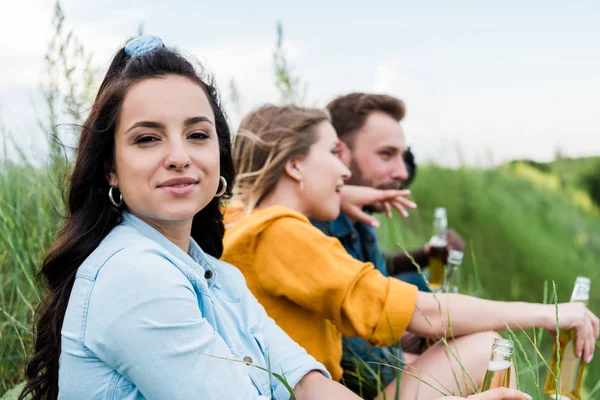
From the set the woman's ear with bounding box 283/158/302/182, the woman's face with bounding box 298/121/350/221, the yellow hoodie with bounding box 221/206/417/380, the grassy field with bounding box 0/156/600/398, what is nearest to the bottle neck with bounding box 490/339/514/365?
the yellow hoodie with bounding box 221/206/417/380

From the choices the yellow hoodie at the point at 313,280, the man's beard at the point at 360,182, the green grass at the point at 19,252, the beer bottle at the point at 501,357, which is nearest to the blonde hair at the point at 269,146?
the yellow hoodie at the point at 313,280

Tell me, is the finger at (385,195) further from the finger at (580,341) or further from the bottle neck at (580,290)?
the finger at (580,341)

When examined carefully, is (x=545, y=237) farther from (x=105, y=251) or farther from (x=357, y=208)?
(x=105, y=251)

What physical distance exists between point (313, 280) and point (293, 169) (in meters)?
0.57

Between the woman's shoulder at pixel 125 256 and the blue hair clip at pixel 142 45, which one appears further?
the blue hair clip at pixel 142 45

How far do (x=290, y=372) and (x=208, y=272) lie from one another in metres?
0.35

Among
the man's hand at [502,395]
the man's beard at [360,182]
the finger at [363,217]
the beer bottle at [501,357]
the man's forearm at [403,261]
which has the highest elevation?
the man's beard at [360,182]

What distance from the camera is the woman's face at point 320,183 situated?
2553 mm

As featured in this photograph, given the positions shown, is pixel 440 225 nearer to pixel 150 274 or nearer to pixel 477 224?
pixel 150 274

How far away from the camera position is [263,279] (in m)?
2.25

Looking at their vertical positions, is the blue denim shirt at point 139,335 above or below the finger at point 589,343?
above

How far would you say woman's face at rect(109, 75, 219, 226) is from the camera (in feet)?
5.19

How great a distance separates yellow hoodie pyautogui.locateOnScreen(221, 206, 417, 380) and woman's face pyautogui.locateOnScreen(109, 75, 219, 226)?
596 mm

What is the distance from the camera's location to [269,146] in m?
2.67
